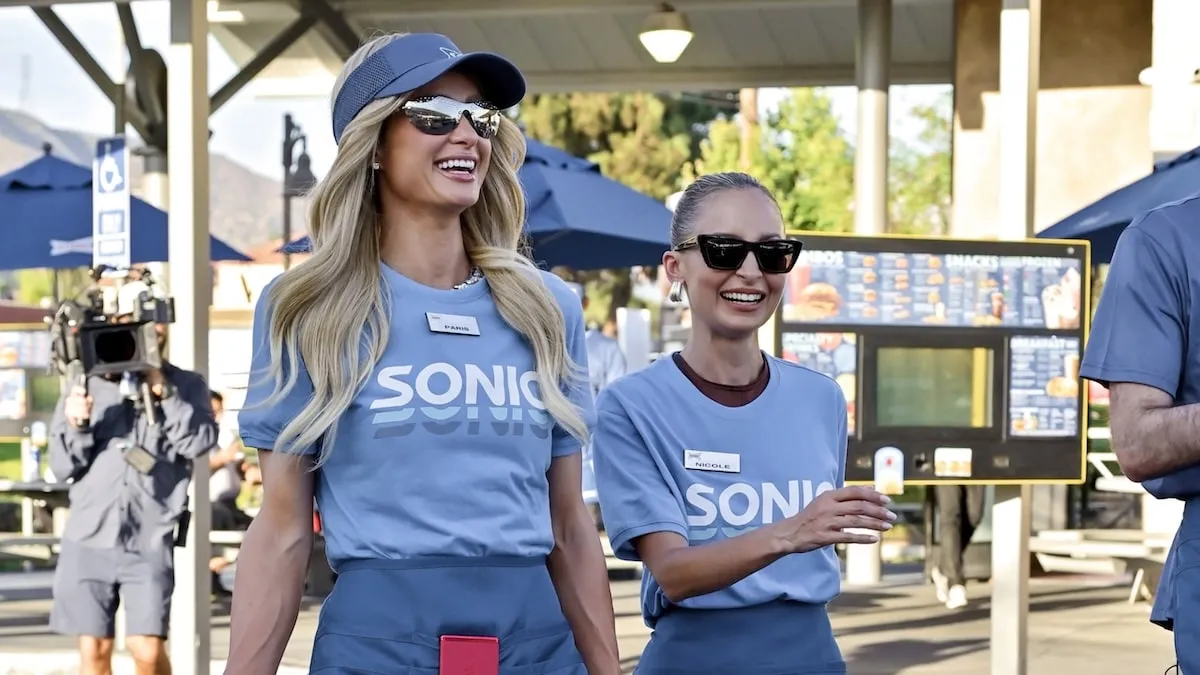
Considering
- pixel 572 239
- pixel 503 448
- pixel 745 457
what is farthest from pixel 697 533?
pixel 572 239

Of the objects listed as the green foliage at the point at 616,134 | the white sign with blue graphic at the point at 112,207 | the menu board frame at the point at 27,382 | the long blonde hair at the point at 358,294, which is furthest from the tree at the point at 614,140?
the long blonde hair at the point at 358,294

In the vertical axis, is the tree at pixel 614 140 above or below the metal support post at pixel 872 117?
above

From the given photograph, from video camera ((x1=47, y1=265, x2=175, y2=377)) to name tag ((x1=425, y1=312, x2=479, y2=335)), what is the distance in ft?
17.1

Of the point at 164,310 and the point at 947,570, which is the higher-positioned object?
the point at 164,310

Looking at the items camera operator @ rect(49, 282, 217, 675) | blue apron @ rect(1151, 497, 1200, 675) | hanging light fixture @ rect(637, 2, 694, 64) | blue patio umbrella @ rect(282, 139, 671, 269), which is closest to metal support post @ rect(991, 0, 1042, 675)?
blue patio umbrella @ rect(282, 139, 671, 269)

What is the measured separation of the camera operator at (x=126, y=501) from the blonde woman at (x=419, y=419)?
16.7ft

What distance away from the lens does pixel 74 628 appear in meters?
7.91

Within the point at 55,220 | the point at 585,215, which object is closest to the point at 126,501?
the point at 585,215

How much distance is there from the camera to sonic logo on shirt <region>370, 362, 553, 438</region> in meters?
2.89

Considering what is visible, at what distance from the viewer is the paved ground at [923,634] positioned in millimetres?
9625

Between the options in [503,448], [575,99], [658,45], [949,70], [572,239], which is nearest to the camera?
[503,448]

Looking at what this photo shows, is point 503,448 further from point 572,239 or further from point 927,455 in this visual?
point 572,239

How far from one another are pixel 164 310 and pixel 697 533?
534 centimetres

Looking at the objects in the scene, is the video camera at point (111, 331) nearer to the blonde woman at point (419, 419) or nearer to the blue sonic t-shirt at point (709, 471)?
the blue sonic t-shirt at point (709, 471)
